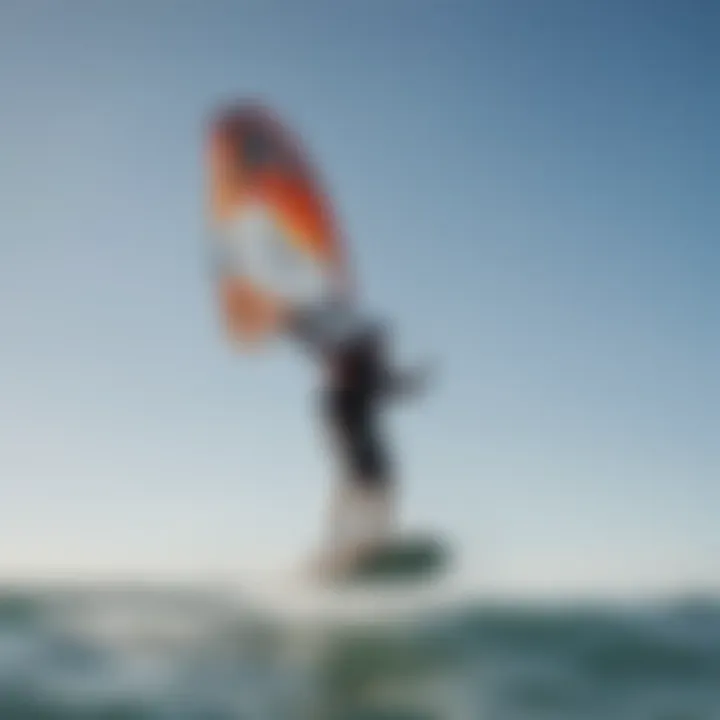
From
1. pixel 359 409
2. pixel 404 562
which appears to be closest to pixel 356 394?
pixel 359 409

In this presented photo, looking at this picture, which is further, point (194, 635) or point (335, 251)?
point (194, 635)

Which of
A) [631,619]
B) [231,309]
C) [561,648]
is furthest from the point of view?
[631,619]

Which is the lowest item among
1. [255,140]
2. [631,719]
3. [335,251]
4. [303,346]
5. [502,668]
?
[631,719]

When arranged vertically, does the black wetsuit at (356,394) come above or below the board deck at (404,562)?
above

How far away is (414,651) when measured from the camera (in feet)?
34.1

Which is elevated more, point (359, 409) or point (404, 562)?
point (359, 409)

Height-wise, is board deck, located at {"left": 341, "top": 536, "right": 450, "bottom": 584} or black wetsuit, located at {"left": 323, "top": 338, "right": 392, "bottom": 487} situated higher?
black wetsuit, located at {"left": 323, "top": 338, "right": 392, "bottom": 487}

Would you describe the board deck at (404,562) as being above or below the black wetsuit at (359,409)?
below

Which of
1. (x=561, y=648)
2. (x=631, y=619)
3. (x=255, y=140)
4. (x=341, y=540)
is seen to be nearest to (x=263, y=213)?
(x=255, y=140)

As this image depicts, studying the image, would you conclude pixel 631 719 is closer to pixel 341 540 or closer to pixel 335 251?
pixel 341 540

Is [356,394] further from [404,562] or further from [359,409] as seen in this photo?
[404,562]

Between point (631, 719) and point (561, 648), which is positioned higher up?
point (561, 648)

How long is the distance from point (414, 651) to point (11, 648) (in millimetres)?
3876

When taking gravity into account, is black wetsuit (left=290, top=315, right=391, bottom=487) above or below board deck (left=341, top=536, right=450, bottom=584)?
above
